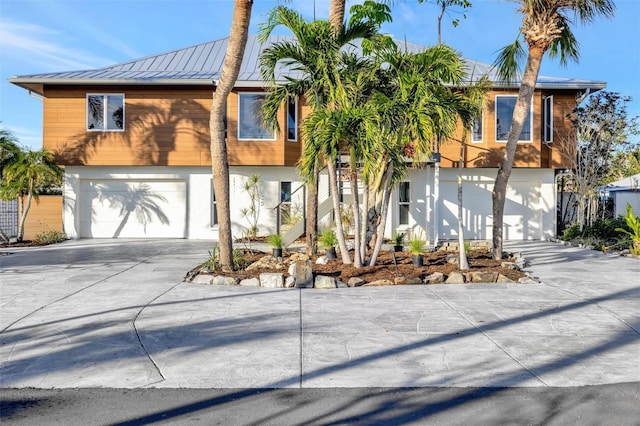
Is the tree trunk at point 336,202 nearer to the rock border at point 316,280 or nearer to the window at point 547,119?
the rock border at point 316,280

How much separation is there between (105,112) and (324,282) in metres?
12.3

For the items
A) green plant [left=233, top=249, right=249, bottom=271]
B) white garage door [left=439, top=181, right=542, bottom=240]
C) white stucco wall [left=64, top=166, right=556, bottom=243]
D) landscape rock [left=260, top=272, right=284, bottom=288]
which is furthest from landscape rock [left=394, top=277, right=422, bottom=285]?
white garage door [left=439, top=181, right=542, bottom=240]

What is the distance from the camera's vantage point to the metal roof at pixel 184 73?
17453 millimetres

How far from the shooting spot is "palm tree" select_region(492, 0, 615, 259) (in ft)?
38.8

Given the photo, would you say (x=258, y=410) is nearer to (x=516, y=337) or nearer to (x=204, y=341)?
(x=204, y=341)

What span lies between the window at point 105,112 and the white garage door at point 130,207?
1909 millimetres

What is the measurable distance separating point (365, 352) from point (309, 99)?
6.63m

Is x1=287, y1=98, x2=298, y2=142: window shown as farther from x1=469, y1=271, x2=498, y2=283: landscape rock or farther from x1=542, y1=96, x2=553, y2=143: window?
x1=469, y1=271, x2=498, y2=283: landscape rock

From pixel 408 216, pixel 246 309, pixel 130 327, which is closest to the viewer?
pixel 130 327

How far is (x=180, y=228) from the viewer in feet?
61.8

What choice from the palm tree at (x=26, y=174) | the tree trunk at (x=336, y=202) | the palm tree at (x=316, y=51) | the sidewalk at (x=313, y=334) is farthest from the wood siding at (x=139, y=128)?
the sidewalk at (x=313, y=334)

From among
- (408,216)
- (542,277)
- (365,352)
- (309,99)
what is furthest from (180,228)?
(365,352)

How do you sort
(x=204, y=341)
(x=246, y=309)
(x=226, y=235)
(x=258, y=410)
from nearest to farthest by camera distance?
(x=258, y=410) → (x=204, y=341) → (x=246, y=309) → (x=226, y=235)

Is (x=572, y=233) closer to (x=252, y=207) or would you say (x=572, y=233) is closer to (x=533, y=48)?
(x=533, y=48)
